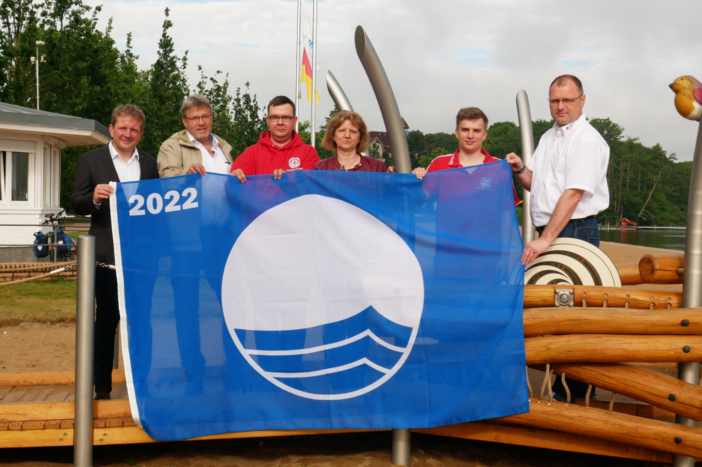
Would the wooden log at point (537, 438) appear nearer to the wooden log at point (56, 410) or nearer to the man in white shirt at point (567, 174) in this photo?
the man in white shirt at point (567, 174)

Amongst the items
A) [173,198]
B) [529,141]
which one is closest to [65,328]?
[173,198]

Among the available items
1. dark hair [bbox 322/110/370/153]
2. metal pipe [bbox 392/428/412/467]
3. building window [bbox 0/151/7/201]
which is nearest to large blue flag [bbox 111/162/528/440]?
metal pipe [bbox 392/428/412/467]

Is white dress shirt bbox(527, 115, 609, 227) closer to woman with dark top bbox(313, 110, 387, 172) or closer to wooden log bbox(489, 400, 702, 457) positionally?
woman with dark top bbox(313, 110, 387, 172)

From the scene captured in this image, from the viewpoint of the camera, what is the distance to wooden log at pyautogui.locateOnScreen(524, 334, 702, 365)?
363 centimetres

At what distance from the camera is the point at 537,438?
3.94 m

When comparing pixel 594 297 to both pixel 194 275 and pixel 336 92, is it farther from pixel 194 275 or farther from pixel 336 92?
pixel 336 92

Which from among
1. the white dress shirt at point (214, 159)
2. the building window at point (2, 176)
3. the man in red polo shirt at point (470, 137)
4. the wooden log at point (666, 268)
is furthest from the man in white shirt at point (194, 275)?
the building window at point (2, 176)

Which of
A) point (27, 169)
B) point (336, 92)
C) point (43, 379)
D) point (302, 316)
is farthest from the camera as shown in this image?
point (27, 169)

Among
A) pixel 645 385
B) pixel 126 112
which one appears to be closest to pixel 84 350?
pixel 126 112

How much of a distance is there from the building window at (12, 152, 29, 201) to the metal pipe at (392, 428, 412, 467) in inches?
588

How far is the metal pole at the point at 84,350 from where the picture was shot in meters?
3.48

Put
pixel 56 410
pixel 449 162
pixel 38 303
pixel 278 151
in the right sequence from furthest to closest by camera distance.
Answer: pixel 38 303 < pixel 278 151 < pixel 449 162 < pixel 56 410

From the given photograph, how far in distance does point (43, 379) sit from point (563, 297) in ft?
13.7

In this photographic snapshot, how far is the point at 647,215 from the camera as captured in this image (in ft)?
314
